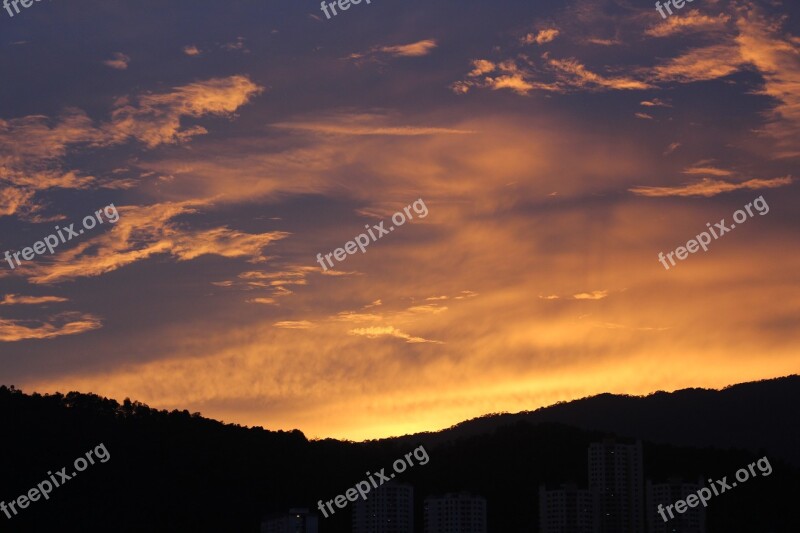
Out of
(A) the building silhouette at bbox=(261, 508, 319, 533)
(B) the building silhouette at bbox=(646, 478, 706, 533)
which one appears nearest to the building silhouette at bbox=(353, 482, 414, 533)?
(A) the building silhouette at bbox=(261, 508, 319, 533)

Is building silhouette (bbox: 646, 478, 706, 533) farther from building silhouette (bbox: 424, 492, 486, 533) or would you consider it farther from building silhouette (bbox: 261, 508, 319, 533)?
building silhouette (bbox: 261, 508, 319, 533)

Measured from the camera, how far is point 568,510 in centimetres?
10069

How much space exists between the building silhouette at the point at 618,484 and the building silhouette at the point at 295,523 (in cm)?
2024

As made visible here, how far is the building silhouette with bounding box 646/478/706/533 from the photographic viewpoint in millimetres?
95625

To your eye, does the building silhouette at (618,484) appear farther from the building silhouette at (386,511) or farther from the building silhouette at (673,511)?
the building silhouette at (386,511)

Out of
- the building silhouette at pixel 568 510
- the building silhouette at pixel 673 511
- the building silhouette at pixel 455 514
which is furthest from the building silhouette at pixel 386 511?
the building silhouette at pixel 673 511

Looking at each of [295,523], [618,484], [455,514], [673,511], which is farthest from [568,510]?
[295,523]

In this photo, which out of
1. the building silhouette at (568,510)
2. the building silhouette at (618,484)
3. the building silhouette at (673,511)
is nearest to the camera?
the building silhouette at (673,511)

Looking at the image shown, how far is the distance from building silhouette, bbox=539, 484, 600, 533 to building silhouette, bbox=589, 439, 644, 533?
2.46ft

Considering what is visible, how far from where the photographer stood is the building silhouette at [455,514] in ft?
316

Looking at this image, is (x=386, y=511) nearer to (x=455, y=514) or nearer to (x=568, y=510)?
(x=455, y=514)

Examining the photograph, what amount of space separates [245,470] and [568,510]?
92.3ft

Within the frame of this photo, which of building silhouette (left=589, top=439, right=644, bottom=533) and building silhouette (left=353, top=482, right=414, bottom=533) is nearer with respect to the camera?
building silhouette (left=353, top=482, right=414, bottom=533)

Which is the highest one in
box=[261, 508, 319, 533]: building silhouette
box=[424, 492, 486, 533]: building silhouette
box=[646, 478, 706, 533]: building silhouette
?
box=[261, 508, 319, 533]: building silhouette
